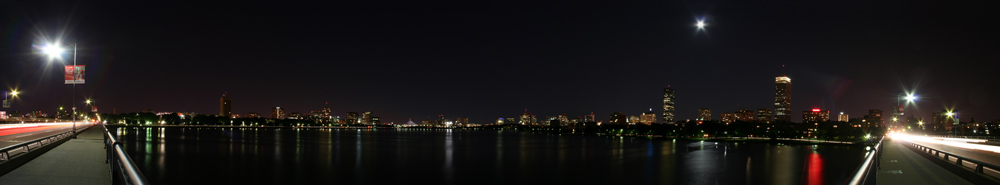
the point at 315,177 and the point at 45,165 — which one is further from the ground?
the point at 45,165

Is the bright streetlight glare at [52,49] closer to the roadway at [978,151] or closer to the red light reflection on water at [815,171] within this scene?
the roadway at [978,151]

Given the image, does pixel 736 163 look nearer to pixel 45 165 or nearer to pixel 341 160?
pixel 341 160

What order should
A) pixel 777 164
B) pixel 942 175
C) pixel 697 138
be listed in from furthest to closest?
1. pixel 697 138
2. pixel 777 164
3. pixel 942 175

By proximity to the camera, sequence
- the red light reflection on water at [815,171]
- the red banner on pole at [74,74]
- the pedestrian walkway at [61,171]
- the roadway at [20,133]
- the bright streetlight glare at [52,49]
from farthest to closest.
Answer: the red light reflection on water at [815,171]
the bright streetlight glare at [52,49]
the red banner on pole at [74,74]
the roadway at [20,133]
the pedestrian walkway at [61,171]

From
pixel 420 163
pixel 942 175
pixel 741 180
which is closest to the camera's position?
pixel 942 175

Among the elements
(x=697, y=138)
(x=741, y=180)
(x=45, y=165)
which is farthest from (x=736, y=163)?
(x=697, y=138)

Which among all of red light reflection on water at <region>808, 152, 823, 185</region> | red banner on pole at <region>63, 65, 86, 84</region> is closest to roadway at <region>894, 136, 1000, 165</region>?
red light reflection on water at <region>808, 152, 823, 185</region>

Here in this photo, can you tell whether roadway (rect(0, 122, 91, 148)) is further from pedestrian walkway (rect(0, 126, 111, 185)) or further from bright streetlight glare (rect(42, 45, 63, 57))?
pedestrian walkway (rect(0, 126, 111, 185))

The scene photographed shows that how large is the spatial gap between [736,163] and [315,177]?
51709mm

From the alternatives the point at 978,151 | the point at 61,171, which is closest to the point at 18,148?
the point at 61,171

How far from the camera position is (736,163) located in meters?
69.1

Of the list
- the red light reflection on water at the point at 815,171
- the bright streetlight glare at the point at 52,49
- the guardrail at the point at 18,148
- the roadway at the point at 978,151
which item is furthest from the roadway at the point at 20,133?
the red light reflection on water at the point at 815,171

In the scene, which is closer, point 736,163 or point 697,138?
point 736,163

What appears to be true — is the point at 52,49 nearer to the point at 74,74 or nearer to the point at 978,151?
the point at 74,74
